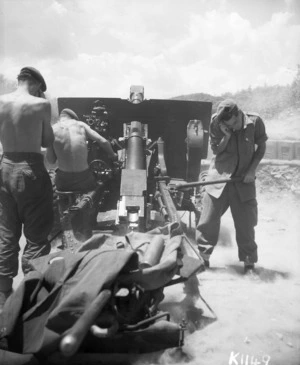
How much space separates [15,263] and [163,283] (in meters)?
1.68

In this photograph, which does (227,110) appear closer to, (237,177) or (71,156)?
(237,177)

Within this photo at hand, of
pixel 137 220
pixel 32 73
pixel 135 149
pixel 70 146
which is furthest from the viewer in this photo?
pixel 135 149

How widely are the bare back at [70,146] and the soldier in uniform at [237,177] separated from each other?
59.7 inches

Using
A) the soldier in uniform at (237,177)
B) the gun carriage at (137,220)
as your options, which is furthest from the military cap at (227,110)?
the gun carriage at (137,220)

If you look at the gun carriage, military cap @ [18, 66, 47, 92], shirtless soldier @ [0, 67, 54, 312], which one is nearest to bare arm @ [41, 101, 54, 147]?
shirtless soldier @ [0, 67, 54, 312]

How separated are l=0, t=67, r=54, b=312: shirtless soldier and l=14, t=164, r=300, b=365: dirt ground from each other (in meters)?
0.63

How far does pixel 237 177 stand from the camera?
4.05 meters

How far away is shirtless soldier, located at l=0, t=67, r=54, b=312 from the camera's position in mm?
3256

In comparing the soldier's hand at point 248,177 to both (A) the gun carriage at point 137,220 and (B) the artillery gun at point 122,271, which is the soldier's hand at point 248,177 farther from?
(B) the artillery gun at point 122,271

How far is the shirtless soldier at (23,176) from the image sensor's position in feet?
10.7

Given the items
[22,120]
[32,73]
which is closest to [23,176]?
[22,120]

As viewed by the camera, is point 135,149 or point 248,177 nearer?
point 248,177

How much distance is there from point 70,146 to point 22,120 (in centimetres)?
123

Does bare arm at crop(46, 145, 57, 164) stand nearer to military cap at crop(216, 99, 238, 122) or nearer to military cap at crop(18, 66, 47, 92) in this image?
military cap at crop(18, 66, 47, 92)
